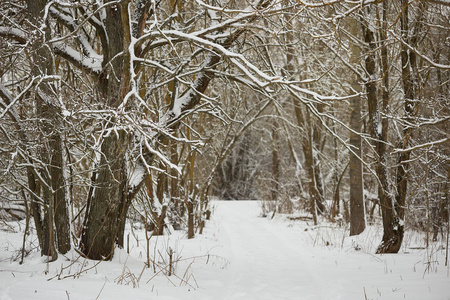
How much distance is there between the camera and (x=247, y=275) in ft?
17.9

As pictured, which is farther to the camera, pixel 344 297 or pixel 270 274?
pixel 270 274

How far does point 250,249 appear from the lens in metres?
7.69

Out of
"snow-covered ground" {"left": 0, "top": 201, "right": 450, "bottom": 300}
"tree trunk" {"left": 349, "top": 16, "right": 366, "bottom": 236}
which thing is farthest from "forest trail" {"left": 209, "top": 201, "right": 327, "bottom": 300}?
"tree trunk" {"left": 349, "top": 16, "right": 366, "bottom": 236}

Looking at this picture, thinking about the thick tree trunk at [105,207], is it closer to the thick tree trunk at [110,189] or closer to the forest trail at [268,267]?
the thick tree trunk at [110,189]

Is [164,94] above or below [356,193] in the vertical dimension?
above

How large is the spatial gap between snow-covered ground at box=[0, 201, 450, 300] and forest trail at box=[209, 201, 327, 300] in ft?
0.04

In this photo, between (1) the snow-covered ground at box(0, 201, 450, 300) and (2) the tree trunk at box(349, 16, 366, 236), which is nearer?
(1) the snow-covered ground at box(0, 201, 450, 300)

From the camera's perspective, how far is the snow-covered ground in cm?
374

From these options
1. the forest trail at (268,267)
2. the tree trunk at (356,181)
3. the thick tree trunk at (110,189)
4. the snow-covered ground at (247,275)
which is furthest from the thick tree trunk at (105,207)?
the tree trunk at (356,181)

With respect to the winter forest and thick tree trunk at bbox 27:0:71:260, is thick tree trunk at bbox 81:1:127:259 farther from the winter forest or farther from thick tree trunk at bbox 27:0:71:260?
thick tree trunk at bbox 27:0:71:260

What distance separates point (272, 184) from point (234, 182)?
1151cm

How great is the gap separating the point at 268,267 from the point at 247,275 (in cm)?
68

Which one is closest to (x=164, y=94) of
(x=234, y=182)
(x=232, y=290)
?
(x=232, y=290)

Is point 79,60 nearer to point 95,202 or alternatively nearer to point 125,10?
point 125,10
